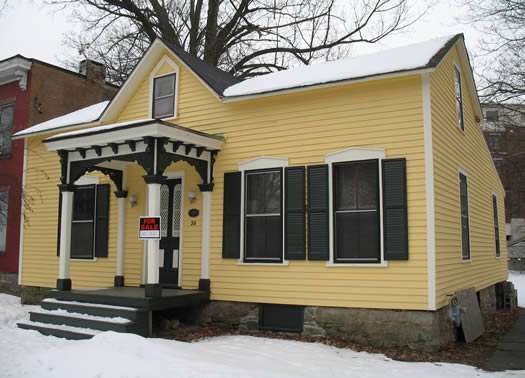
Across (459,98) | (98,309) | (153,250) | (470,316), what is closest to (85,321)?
(98,309)

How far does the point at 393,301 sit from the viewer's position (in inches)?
314

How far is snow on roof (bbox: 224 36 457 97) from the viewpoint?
825cm

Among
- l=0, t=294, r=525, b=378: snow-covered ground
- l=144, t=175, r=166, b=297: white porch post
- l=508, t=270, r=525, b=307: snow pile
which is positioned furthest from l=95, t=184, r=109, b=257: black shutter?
l=508, t=270, r=525, b=307: snow pile

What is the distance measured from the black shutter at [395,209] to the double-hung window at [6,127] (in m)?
12.5

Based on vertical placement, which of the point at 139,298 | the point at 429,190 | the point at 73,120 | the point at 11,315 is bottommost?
the point at 11,315

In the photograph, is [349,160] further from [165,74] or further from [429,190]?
[165,74]

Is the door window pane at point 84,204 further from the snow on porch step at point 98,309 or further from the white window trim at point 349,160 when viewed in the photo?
the white window trim at point 349,160

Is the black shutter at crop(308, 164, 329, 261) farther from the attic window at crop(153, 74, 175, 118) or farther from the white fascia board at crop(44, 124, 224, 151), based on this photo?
the attic window at crop(153, 74, 175, 118)

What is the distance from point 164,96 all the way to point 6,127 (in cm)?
767

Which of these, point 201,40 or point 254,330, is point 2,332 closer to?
point 254,330

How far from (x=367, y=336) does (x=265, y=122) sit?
4218mm

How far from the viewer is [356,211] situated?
28.2ft

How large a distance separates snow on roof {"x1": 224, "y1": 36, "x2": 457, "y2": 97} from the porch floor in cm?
384

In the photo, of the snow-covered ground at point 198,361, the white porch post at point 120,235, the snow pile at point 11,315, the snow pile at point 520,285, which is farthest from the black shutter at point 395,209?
the snow pile at point 520,285
